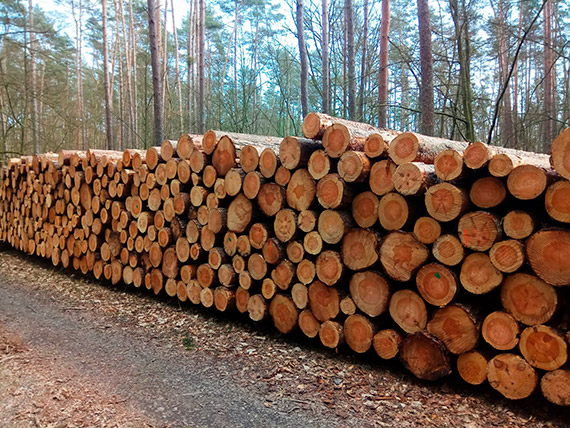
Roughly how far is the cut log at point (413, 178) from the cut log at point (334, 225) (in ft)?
1.60

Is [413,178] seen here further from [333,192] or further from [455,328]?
[455,328]

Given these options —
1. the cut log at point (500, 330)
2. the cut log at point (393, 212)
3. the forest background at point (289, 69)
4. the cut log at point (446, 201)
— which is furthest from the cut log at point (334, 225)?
the forest background at point (289, 69)

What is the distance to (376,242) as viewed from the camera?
281cm

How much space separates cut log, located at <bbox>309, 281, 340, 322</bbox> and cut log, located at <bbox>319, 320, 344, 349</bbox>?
0.19 feet

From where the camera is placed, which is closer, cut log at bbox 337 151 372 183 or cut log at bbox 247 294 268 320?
cut log at bbox 337 151 372 183

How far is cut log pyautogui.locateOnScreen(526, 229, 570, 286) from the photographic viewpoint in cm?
210

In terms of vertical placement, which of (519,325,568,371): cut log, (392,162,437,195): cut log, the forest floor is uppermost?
(392,162,437,195): cut log

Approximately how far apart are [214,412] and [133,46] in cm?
2023

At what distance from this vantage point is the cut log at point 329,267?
117 inches

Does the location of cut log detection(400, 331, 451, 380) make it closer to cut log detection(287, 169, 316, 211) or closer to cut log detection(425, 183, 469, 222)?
cut log detection(425, 183, 469, 222)

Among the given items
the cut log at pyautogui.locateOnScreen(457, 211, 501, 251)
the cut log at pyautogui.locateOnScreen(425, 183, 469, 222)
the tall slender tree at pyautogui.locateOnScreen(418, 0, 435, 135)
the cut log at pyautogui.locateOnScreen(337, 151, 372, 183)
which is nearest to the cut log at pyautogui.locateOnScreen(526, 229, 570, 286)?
the cut log at pyautogui.locateOnScreen(457, 211, 501, 251)

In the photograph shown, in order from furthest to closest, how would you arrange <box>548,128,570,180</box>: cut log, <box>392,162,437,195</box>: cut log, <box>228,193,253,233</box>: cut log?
1. <box>228,193,253,233</box>: cut log
2. <box>392,162,437,195</box>: cut log
3. <box>548,128,570,180</box>: cut log

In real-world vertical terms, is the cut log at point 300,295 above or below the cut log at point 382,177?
below

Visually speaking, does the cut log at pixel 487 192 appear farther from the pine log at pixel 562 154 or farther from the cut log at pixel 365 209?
the cut log at pixel 365 209
